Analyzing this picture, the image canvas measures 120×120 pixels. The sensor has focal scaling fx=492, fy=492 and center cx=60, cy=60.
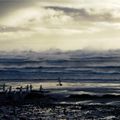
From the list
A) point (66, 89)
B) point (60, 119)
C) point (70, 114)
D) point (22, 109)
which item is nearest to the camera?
point (60, 119)

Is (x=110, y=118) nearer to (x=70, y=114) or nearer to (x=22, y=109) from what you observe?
(x=70, y=114)

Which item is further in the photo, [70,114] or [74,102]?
[74,102]

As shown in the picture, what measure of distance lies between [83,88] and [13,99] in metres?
12.8

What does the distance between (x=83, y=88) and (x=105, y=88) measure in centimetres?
208

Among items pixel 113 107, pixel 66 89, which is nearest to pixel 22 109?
pixel 113 107

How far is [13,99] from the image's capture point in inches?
1345

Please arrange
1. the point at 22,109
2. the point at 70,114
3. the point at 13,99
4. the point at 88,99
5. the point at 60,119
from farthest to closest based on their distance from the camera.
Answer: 1. the point at 88,99
2. the point at 13,99
3. the point at 22,109
4. the point at 70,114
5. the point at 60,119

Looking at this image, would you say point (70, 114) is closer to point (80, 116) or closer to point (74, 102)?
point (80, 116)

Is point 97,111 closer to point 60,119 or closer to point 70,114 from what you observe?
point 70,114

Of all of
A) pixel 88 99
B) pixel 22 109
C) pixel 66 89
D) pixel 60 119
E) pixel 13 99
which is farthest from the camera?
pixel 66 89

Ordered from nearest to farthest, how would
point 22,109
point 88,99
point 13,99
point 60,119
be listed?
point 60,119, point 22,109, point 13,99, point 88,99

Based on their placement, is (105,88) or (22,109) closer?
(22,109)

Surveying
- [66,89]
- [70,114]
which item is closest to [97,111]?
[70,114]

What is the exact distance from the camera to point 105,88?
151 feet
